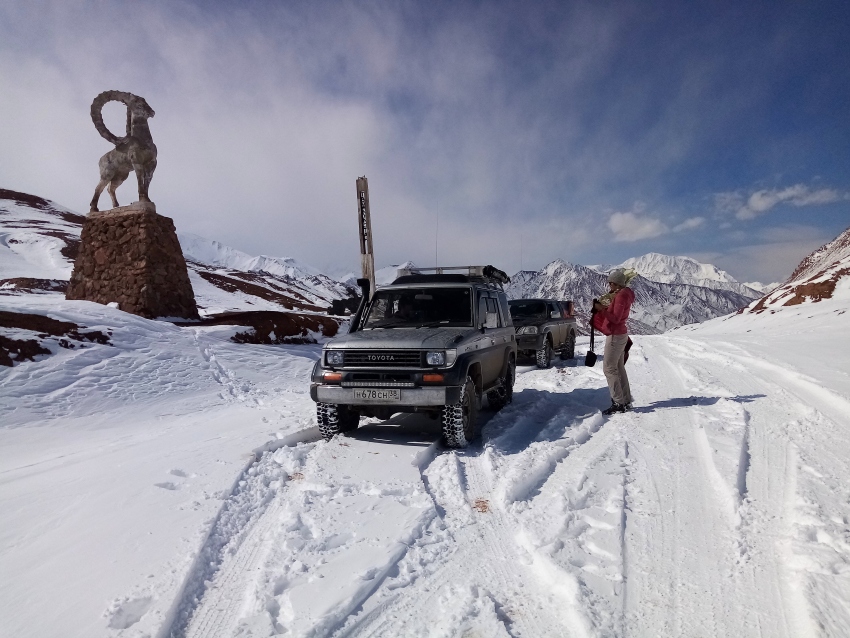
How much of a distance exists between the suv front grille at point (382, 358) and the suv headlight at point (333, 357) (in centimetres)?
7

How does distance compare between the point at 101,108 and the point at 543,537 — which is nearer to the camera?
the point at 543,537

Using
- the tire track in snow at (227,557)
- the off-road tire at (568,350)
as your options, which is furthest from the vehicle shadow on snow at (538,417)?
the off-road tire at (568,350)

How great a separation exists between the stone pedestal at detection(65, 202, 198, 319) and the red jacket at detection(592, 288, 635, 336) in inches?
435

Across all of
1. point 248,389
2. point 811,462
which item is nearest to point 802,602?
point 811,462

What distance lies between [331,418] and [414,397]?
113 cm

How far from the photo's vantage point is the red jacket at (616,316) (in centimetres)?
639

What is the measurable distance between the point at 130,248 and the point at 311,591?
12.9 m

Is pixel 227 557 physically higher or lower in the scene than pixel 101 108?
lower

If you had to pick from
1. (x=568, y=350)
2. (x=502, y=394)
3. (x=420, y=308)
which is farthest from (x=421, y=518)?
(x=568, y=350)

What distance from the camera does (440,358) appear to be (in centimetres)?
506

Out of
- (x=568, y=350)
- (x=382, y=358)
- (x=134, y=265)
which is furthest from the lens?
(x=568, y=350)

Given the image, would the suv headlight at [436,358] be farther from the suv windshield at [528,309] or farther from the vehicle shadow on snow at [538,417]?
the suv windshield at [528,309]

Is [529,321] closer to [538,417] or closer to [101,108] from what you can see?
[538,417]

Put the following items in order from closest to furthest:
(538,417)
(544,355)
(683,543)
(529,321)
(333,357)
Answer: (683,543) → (333,357) → (538,417) → (544,355) → (529,321)
